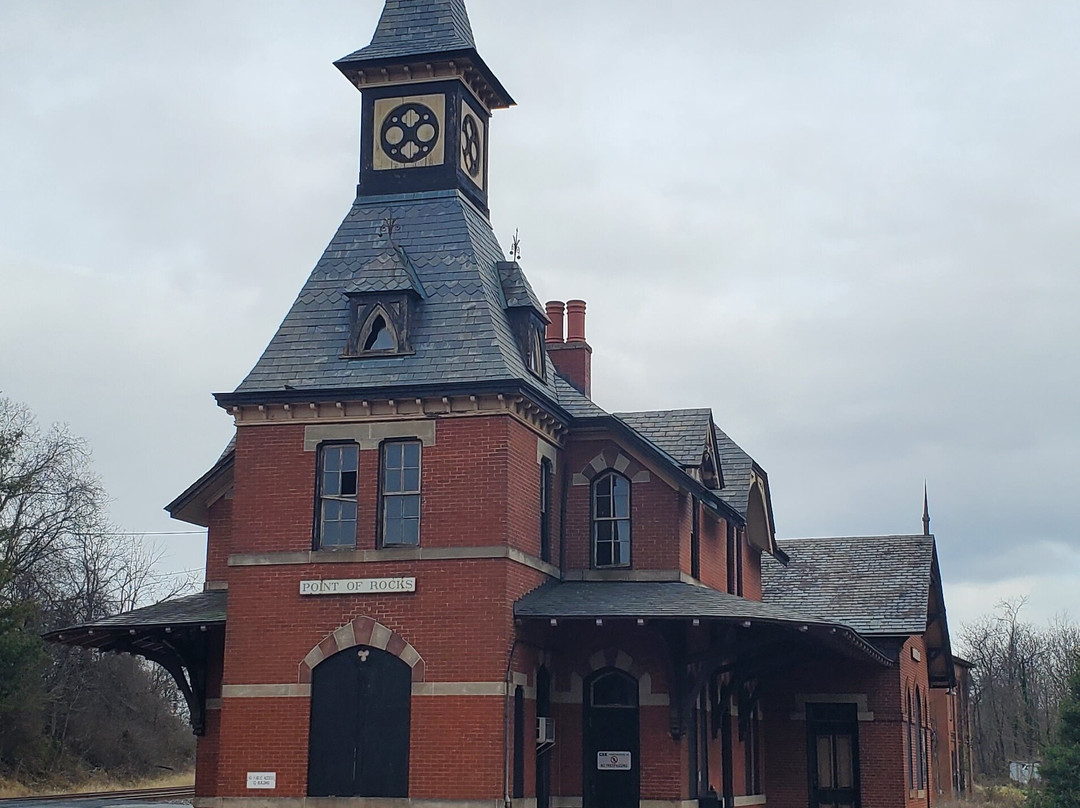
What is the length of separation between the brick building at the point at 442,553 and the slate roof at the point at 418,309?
2.3 inches

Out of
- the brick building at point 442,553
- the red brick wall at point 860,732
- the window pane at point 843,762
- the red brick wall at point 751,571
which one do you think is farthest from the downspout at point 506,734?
the window pane at point 843,762

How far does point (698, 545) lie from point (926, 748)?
12162 millimetres

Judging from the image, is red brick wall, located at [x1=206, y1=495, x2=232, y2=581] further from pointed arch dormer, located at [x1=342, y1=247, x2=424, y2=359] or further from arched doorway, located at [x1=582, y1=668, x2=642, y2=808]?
arched doorway, located at [x1=582, y1=668, x2=642, y2=808]

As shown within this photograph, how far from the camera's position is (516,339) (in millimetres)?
23594

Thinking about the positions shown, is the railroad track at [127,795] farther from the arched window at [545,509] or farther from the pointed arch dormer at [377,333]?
the pointed arch dormer at [377,333]

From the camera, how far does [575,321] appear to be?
28109mm

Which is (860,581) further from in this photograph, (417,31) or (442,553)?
(417,31)

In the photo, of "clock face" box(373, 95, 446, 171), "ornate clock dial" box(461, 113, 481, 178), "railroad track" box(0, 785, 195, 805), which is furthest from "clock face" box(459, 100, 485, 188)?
"railroad track" box(0, 785, 195, 805)

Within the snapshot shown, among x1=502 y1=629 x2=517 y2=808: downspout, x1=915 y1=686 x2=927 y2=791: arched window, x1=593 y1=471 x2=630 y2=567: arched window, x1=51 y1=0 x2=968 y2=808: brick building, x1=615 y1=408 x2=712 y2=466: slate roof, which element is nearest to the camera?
x1=502 y1=629 x2=517 y2=808: downspout

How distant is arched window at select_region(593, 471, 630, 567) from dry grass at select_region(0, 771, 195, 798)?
25184 mm

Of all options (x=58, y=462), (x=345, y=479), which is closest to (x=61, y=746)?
(x=58, y=462)

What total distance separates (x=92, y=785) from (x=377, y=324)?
1154 inches

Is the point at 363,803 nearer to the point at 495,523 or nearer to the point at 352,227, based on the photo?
the point at 495,523

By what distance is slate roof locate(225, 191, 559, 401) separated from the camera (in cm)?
2205
